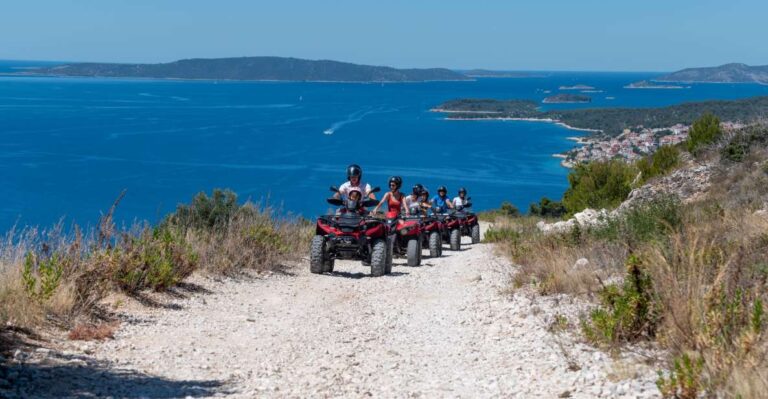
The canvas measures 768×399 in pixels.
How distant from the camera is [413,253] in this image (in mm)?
14531

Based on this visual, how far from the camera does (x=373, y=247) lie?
41.1 ft

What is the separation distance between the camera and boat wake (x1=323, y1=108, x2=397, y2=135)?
115825mm

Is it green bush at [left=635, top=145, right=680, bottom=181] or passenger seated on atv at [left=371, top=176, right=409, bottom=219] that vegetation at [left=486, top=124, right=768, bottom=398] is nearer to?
passenger seated on atv at [left=371, top=176, right=409, bottom=219]

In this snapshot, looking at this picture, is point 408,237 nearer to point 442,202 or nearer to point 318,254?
point 318,254

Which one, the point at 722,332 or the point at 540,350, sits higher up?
the point at 722,332

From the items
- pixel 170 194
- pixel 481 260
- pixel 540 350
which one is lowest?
pixel 170 194

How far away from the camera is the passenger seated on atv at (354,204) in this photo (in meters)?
12.9

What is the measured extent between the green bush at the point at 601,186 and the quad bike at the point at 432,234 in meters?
10.1

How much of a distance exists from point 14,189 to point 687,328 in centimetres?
6227

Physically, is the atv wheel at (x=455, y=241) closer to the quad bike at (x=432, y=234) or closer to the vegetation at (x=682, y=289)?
the quad bike at (x=432, y=234)

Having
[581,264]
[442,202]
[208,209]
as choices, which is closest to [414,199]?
[442,202]

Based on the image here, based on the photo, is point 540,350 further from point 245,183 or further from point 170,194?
point 245,183

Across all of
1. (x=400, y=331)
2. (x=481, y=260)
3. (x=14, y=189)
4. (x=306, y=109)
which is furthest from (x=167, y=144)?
(x=400, y=331)

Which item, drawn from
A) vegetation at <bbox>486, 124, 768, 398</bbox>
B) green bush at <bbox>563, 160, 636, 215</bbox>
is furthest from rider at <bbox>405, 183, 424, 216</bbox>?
green bush at <bbox>563, 160, 636, 215</bbox>
